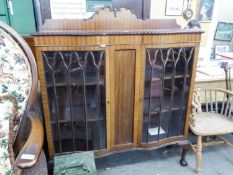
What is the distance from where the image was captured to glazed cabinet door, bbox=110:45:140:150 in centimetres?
133

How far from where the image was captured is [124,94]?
1.44m

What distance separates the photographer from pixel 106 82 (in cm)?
136

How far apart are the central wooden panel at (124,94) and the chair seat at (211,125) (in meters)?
0.56

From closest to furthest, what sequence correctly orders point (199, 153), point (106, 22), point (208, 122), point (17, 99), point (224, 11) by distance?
point (17, 99) → point (106, 22) → point (199, 153) → point (208, 122) → point (224, 11)

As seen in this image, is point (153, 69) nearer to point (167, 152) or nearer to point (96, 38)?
point (96, 38)

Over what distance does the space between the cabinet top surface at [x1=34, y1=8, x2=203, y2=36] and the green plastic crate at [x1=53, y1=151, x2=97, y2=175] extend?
2.65 ft

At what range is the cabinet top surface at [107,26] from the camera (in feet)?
4.05

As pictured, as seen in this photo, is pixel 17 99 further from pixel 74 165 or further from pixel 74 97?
pixel 74 165

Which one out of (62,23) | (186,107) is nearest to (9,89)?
(62,23)

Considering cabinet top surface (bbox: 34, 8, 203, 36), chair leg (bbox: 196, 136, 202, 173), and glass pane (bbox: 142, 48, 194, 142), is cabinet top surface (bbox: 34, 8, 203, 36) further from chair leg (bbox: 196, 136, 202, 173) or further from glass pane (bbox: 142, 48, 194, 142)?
chair leg (bbox: 196, 136, 202, 173)

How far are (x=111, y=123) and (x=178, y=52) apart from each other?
0.69m

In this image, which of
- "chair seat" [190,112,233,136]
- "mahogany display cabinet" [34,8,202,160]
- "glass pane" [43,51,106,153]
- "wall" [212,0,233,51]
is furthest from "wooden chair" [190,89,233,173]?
"wall" [212,0,233,51]

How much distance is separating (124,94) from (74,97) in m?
0.34

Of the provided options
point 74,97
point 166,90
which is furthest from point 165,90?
point 74,97
